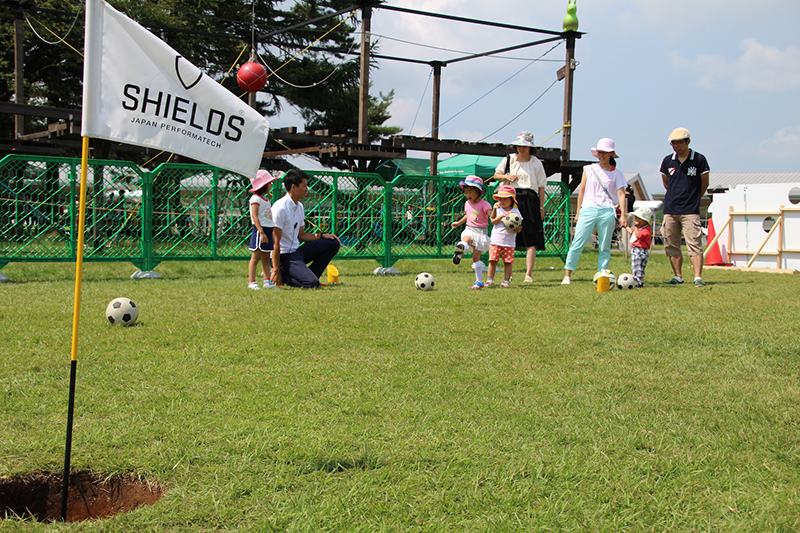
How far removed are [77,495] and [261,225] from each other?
19.7 ft

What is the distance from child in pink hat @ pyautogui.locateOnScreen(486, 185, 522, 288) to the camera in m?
8.88

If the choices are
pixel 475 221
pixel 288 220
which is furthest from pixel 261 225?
pixel 475 221

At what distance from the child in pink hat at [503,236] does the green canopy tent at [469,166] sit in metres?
11.7

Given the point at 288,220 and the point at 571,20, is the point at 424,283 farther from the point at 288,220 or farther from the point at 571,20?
the point at 571,20

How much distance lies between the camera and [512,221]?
8.71 meters

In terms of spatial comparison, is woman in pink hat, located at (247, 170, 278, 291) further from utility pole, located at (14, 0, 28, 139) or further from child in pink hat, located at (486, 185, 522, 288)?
utility pole, located at (14, 0, 28, 139)

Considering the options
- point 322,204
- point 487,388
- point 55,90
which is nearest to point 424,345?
point 487,388

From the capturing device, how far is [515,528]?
221 cm

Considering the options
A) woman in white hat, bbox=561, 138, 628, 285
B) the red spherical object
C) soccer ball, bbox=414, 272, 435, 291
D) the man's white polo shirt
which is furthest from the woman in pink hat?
the red spherical object

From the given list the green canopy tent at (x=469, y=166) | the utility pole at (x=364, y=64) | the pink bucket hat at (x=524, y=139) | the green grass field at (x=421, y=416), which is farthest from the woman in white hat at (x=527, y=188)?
the green canopy tent at (x=469, y=166)

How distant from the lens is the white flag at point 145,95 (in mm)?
3016

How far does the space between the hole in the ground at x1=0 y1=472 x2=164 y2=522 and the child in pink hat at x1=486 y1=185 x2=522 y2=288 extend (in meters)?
6.71

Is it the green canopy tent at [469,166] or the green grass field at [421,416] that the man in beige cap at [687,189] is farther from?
the green canopy tent at [469,166]

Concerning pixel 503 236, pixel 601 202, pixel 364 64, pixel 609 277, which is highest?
pixel 364 64
